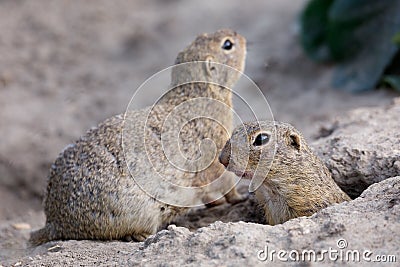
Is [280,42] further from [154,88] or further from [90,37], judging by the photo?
[90,37]

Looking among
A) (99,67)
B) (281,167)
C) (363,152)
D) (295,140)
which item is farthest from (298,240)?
(99,67)

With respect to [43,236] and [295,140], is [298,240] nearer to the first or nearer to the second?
[295,140]

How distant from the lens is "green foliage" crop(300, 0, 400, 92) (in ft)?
27.3

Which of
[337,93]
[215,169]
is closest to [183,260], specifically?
[215,169]

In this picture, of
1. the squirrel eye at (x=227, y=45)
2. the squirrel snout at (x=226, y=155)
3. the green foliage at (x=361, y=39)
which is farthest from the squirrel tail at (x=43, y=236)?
the green foliage at (x=361, y=39)

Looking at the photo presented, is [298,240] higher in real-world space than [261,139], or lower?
lower

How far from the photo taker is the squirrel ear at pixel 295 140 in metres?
4.85

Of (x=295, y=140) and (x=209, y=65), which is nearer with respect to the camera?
(x=295, y=140)

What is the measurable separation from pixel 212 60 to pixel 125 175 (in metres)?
1.55

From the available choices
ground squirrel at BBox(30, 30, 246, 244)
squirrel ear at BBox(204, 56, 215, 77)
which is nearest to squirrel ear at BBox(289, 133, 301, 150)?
ground squirrel at BBox(30, 30, 246, 244)

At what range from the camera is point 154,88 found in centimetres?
984

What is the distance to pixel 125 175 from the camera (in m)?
5.09

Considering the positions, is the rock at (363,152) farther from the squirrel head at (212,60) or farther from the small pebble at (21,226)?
the small pebble at (21,226)

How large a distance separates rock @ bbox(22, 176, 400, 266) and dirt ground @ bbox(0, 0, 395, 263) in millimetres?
2795
